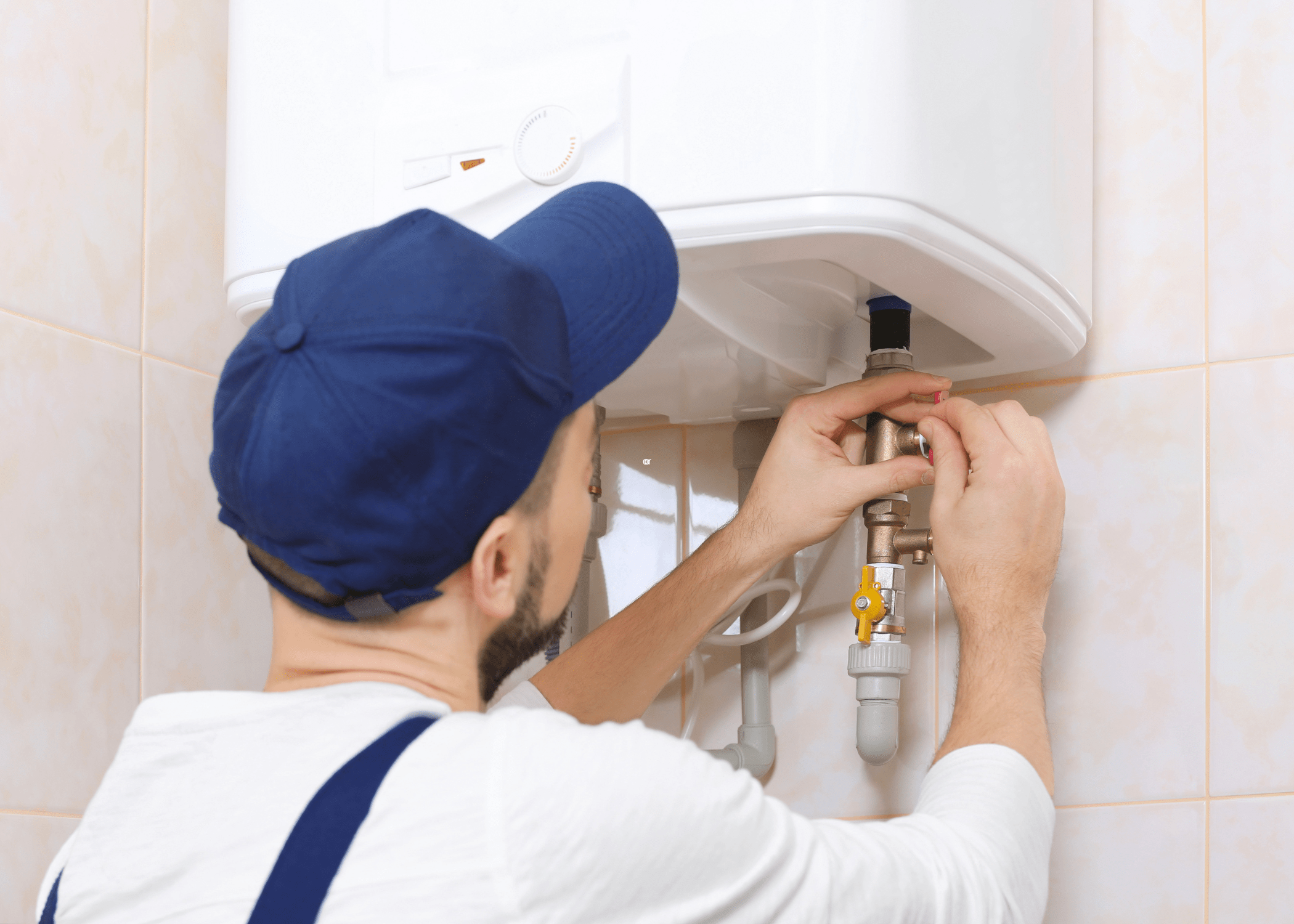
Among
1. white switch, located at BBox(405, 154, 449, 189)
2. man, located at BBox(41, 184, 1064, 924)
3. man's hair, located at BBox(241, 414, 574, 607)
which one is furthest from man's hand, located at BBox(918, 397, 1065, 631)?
white switch, located at BBox(405, 154, 449, 189)

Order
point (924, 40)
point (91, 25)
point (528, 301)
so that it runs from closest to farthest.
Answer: point (528, 301) → point (924, 40) → point (91, 25)

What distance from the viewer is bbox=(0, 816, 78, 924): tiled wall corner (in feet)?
2.93

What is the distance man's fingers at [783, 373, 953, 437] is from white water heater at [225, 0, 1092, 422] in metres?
0.04

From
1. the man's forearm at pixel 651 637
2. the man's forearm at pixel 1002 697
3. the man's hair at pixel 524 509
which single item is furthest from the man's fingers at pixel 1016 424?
the man's hair at pixel 524 509

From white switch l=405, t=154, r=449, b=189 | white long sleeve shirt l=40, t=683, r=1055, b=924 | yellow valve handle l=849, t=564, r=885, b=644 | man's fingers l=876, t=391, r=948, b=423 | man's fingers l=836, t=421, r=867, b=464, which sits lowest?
white long sleeve shirt l=40, t=683, r=1055, b=924

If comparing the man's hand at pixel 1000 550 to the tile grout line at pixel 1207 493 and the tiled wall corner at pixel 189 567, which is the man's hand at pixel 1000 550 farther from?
the tiled wall corner at pixel 189 567

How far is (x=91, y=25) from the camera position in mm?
1030

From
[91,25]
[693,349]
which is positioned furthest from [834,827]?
[91,25]

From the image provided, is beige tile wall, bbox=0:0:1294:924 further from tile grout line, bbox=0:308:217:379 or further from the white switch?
the white switch

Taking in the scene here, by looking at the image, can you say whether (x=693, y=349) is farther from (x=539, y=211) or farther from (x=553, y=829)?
(x=553, y=829)

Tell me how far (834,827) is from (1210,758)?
20.0 inches

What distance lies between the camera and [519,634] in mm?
699

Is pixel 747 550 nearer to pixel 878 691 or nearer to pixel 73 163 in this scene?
pixel 878 691

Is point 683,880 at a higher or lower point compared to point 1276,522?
lower
